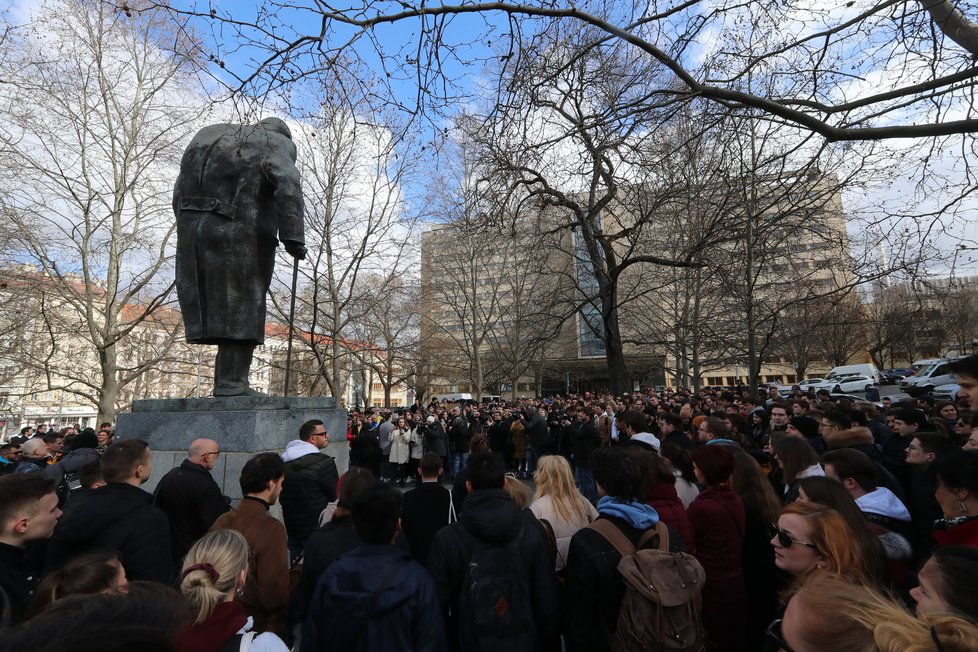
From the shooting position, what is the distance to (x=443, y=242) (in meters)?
27.4

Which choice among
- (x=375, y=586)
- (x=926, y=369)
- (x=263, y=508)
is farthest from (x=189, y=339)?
(x=926, y=369)

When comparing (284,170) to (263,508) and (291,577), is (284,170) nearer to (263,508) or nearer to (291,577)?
(263,508)

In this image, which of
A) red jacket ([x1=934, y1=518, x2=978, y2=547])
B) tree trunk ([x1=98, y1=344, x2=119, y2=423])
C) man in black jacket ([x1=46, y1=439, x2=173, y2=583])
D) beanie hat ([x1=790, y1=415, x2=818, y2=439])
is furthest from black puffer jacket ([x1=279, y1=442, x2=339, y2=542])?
tree trunk ([x1=98, y1=344, x2=119, y2=423])

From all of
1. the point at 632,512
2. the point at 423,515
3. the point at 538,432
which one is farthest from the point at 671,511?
the point at 538,432

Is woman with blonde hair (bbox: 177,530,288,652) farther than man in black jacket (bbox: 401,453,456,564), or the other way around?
man in black jacket (bbox: 401,453,456,564)

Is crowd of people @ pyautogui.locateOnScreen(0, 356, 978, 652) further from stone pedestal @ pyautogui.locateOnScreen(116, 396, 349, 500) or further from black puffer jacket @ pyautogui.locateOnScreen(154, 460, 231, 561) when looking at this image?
stone pedestal @ pyautogui.locateOnScreen(116, 396, 349, 500)

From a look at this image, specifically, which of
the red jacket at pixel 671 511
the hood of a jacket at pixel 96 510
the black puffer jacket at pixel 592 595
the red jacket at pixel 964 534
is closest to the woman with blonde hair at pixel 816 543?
the red jacket at pixel 964 534

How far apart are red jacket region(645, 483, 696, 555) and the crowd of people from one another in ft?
0.03

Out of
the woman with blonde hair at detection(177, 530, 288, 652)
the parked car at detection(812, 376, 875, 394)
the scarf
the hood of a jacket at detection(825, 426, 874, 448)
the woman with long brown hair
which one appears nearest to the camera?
the woman with blonde hair at detection(177, 530, 288, 652)

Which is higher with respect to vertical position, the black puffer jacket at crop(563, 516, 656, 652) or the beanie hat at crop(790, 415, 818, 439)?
the beanie hat at crop(790, 415, 818, 439)

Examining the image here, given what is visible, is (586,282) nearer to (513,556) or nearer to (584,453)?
(584,453)

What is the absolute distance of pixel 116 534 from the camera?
2553 millimetres

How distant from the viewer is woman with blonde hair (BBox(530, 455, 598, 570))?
A: 3.19m

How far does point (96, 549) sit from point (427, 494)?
6.50ft
